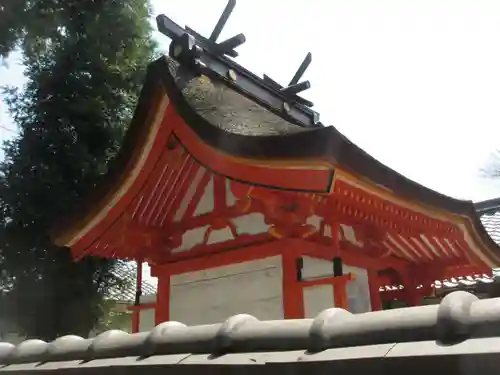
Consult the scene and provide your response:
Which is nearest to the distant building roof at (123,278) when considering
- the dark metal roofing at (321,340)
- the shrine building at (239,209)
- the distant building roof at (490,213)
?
the shrine building at (239,209)

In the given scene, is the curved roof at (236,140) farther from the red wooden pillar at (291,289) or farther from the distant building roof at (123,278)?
the distant building roof at (123,278)

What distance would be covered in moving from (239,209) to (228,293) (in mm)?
836

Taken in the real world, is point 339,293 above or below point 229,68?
below

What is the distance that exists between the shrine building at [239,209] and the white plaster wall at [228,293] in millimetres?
12

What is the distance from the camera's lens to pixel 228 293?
15.3ft

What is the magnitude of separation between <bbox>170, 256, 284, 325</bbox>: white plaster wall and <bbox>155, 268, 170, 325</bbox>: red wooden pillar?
0.19 feet

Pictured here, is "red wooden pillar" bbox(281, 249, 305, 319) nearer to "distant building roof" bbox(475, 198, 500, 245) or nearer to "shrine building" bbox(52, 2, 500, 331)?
"shrine building" bbox(52, 2, 500, 331)

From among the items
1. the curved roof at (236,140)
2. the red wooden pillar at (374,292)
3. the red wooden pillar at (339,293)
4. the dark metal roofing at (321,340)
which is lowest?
the dark metal roofing at (321,340)

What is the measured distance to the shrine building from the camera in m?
3.67

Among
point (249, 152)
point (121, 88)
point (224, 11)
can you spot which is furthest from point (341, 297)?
point (121, 88)

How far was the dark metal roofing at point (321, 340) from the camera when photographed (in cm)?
128

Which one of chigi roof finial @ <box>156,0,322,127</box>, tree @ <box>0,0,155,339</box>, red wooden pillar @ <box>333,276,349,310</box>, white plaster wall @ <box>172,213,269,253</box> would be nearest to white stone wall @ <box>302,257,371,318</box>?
red wooden pillar @ <box>333,276,349,310</box>

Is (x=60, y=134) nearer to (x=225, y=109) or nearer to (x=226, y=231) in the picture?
(x=226, y=231)

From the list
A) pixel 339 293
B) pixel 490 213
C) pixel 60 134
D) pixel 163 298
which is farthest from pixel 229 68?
pixel 490 213
